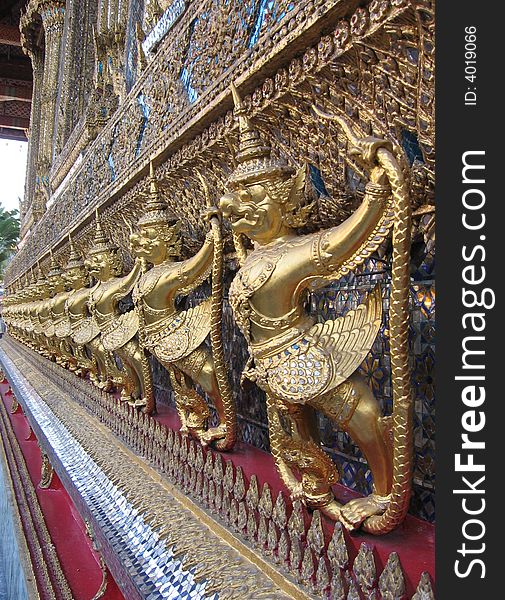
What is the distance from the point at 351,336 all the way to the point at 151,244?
2.65ft

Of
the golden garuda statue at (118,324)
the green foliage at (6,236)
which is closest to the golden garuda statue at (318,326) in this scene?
the golden garuda statue at (118,324)

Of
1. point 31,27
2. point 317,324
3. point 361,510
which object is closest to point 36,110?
point 31,27

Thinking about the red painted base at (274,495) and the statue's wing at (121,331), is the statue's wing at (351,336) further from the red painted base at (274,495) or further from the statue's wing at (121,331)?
the statue's wing at (121,331)

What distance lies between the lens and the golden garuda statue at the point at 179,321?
4.75 feet

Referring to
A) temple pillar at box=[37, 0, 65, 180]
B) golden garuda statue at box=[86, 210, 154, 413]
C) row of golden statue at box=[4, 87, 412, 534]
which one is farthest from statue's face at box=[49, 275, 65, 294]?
temple pillar at box=[37, 0, 65, 180]

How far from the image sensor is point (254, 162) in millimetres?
1018

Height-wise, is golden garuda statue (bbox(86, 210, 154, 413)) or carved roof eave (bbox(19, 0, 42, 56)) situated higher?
carved roof eave (bbox(19, 0, 42, 56))

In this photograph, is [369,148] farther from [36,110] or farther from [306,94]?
[36,110]

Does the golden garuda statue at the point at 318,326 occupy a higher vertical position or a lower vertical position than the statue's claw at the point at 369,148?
lower

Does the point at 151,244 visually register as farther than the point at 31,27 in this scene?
No

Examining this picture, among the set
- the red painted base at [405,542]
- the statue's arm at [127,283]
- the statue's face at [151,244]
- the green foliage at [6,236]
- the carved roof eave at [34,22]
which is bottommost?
the red painted base at [405,542]

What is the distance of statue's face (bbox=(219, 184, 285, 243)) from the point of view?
A: 100 centimetres

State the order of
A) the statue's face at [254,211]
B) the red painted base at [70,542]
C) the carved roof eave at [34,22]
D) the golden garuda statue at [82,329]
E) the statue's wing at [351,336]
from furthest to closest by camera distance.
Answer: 1. the carved roof eave at [34,22]
2. the golden garuda statue at [82,329]
3. the red painted base at [70,542]
4. the statue's face at [254,211]
5. the statue's wing at [351,336]

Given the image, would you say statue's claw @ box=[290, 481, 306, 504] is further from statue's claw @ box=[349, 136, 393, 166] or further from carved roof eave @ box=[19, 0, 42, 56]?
carved roof eave @ box=[19, 0, 42, 56]
